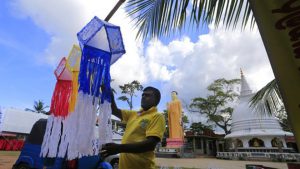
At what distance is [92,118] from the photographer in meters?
1.85

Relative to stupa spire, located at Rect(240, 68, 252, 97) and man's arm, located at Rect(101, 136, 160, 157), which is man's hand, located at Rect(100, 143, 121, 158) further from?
stupa spire, located at Rect(240, 68, 252, 97)

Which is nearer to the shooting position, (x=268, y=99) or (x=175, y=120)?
(x=268, y=99)

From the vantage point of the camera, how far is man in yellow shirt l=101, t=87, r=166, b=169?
1.47 m

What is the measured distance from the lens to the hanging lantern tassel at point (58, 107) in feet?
9.43

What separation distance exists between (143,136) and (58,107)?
1663 millimetres

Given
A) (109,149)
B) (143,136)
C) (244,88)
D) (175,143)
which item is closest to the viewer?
(109,149)

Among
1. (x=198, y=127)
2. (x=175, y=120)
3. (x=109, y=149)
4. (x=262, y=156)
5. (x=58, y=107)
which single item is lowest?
(x=109, y=149)

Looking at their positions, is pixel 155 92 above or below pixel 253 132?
below

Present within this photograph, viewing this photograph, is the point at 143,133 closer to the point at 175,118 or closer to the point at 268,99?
the point at 268,99

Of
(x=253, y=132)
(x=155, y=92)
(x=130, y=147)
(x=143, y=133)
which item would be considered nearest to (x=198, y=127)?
(x=253, y=132)

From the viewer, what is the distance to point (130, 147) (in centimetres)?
146

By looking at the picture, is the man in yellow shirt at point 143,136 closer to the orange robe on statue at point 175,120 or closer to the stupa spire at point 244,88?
the orange robe on statue at point 175,120

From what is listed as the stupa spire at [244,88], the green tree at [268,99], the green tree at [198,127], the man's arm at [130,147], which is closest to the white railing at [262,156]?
the stupa spire at [244,88]

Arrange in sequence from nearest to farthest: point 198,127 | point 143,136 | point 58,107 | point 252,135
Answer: point 143,136
point 58,107
point 252,135
point 198,127
